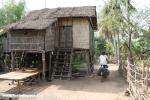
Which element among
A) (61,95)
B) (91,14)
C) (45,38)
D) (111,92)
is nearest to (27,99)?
(61,95)

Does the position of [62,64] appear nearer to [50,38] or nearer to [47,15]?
[50,38]

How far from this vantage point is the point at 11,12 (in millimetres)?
32281

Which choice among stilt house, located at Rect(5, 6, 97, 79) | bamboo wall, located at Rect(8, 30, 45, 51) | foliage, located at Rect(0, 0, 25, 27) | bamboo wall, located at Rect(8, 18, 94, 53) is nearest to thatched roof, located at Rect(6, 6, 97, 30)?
stilt house, located at Rect(5, 6, 97, 79)

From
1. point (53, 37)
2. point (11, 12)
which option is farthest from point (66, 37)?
point (11, 12)

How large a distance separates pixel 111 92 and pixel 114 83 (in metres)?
2.57

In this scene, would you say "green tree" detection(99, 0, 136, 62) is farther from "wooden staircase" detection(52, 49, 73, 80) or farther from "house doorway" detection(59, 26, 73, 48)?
"wooden staircase" detection(52, 49, 73, 80)

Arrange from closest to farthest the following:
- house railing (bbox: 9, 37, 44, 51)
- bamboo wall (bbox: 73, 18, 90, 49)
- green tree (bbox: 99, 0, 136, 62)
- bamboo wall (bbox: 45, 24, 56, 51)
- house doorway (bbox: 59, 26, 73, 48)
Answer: house railing (bbox: 9, 37, 44, 51) → bamboo wall (bbox: 45, 24, 56, 51) → bamboo wall (bbox: 73, 18, 90, 49) → house doorway (bbox: 59, 26, 73, 48) → green tree (bbox: 99, 0, 136, 62)

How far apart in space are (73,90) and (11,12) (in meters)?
19.6

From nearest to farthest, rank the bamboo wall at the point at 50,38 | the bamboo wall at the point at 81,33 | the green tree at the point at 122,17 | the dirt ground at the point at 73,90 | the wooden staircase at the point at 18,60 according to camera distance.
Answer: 1. the dirt ground at the point at 73,90
2. the bamboo wall at the point at 50,38
3. the bamboo wall at the point at 81,33
4. the wooden staircase at the point at 18,60
5. the green tree at the point at 122,17

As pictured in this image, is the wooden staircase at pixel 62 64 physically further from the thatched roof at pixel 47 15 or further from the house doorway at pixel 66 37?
the thatched roof at pixel 47 15

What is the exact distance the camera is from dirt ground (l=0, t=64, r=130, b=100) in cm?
1349

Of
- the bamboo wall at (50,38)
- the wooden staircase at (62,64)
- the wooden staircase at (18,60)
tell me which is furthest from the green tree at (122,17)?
the wooden staircase at (18,60)

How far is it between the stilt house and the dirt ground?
4.85ft

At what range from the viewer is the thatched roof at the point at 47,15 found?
1784cm
